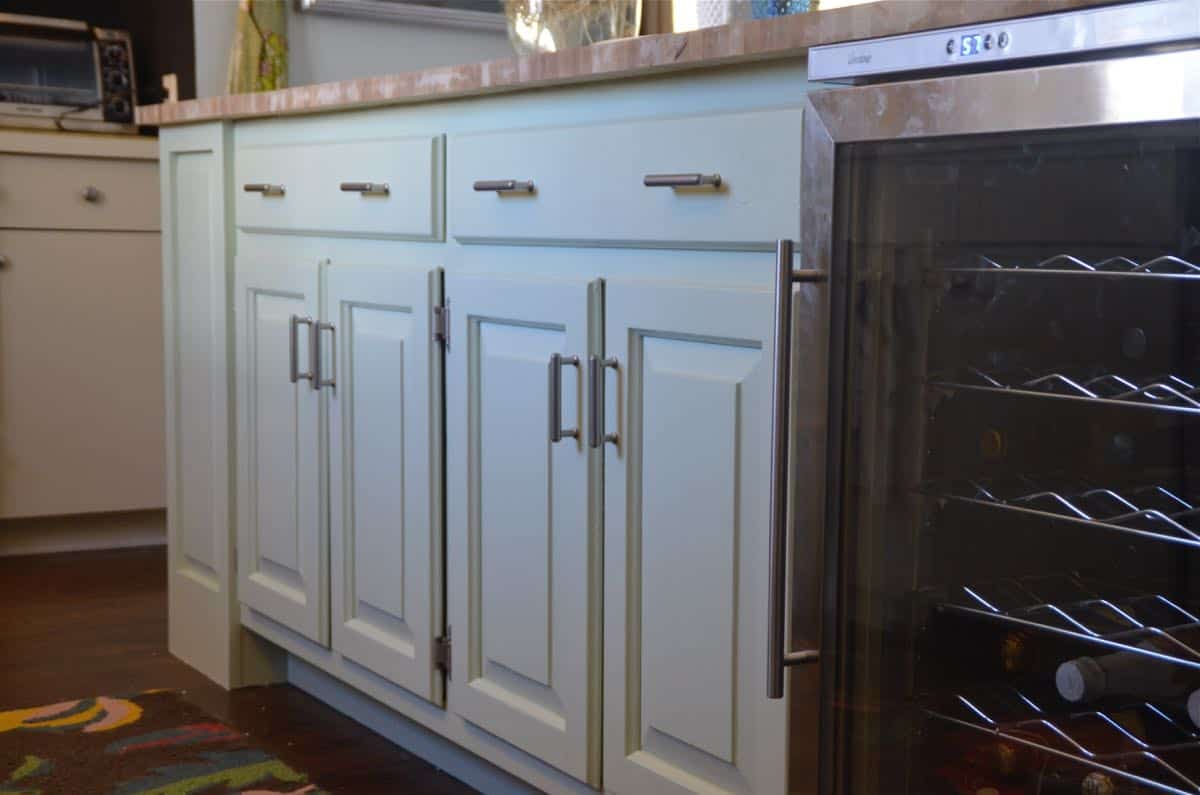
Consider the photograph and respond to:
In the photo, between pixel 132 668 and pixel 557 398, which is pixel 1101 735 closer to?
pixel 557 398

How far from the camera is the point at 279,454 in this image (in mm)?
2469

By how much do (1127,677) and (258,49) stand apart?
240cm

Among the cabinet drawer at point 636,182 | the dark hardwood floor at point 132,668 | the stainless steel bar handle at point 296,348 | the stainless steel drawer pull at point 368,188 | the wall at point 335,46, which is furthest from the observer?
the wall at point 335,46

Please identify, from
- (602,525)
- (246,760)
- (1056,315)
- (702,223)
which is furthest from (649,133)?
(246,760)

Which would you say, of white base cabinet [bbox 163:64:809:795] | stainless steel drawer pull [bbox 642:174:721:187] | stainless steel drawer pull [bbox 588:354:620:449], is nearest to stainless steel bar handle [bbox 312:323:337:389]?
white base cabinet [bbox 163:64:809:795]

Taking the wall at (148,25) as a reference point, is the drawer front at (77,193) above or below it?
below

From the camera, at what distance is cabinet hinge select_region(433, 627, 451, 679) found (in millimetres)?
2051

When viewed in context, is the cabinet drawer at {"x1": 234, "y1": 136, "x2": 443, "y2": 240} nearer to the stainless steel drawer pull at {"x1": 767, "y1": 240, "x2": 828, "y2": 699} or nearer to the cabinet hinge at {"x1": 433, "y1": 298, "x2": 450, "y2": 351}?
the cabinet hinge at {"x1": 433, "y1": 298, "x2": 450, "y2": 351}

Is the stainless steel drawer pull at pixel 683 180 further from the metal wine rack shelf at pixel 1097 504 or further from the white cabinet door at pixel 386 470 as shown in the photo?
the white cabinet door at pixel 386 470

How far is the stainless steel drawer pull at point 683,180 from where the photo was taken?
151 cm

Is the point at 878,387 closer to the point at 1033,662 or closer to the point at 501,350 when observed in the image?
the point at 1033,662

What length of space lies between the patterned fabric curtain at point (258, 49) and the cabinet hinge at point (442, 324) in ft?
4.11

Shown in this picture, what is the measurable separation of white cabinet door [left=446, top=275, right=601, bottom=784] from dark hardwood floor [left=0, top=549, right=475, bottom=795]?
0.86 ft

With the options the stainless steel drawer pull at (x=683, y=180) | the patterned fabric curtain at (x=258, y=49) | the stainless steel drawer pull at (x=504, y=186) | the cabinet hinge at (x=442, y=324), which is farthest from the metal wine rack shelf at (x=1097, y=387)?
the patterned fabric curtain at (x=258, y=49)
